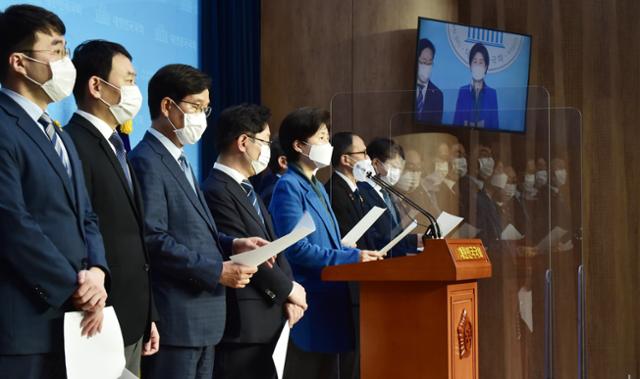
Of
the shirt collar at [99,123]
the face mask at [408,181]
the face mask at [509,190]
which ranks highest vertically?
the shirt collar at [99,123]

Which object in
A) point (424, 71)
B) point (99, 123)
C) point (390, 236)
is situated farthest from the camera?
point (424, 71)

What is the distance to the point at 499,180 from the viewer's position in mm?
4668

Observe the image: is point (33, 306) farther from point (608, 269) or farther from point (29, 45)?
point (608, 269)

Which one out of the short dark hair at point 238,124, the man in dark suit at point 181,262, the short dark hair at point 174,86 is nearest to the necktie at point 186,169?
A: the man in dark suit at point 181,262

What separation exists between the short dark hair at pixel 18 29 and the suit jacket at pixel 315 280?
1.65 m

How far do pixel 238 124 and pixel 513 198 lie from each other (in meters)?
1.57

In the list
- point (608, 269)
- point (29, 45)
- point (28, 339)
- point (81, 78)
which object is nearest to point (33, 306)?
point (28, 339)

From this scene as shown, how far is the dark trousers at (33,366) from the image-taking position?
2256 millimetres

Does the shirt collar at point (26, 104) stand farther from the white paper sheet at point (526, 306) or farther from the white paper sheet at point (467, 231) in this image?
the white paper sheet at point (526, 306)

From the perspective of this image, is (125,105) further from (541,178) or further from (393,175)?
(541,178)

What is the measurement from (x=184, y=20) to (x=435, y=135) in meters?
2.25

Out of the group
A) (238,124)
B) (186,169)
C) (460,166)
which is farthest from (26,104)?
Answer: (460,166)

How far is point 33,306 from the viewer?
2297mm

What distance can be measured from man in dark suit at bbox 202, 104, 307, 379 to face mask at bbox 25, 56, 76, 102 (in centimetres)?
102
